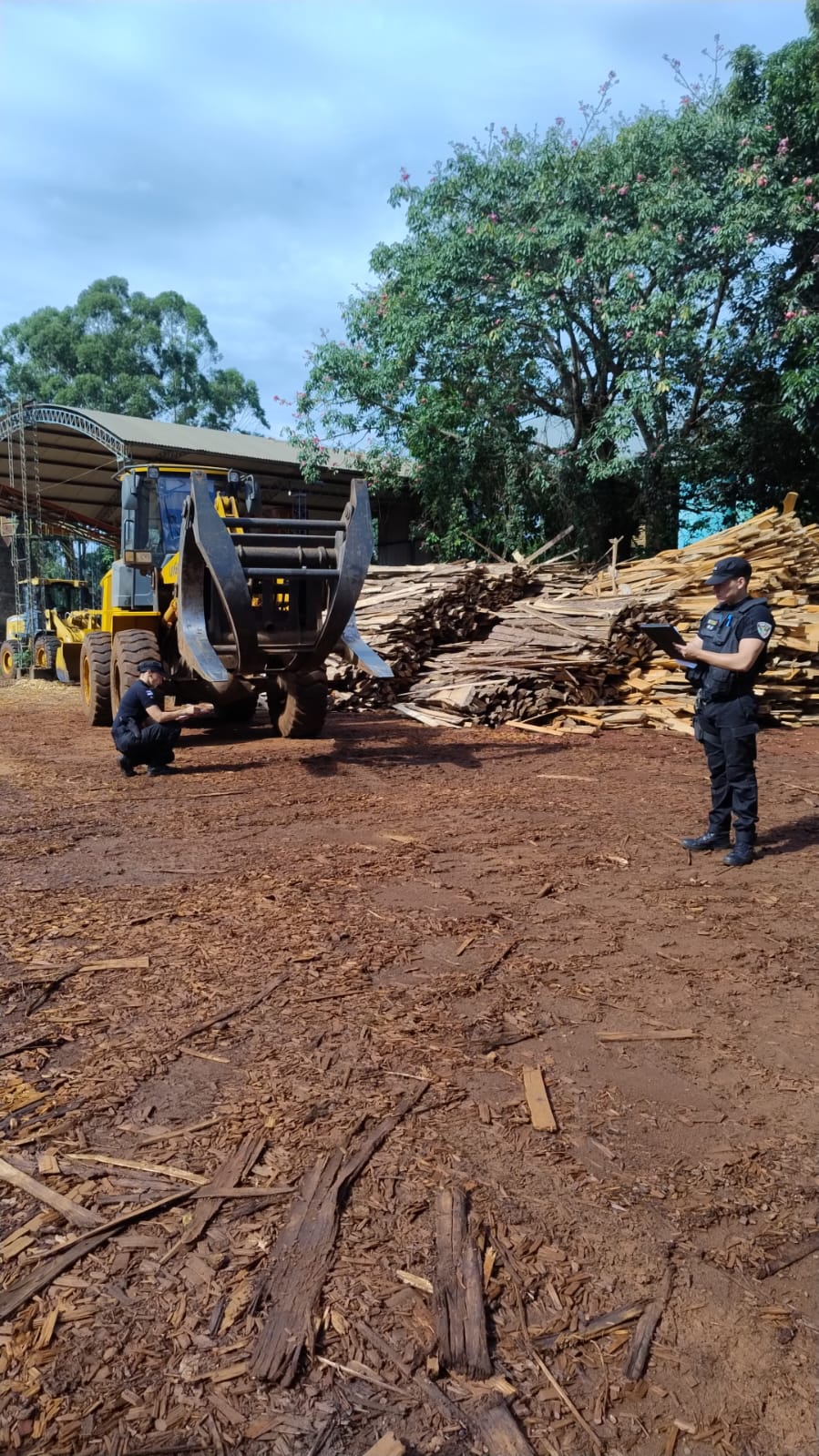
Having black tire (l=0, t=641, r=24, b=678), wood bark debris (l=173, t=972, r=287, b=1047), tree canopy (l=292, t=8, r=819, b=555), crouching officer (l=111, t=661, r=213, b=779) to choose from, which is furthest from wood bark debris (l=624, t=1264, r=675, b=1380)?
black tire (l=0, t=641, r=24, b=678)

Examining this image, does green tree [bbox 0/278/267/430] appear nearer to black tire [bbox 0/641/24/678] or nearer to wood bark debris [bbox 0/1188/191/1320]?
black tire [bbox 0/641/24/678]

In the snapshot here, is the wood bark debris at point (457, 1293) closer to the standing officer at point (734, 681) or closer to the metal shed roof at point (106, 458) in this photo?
the standing officer at point (734, 681)

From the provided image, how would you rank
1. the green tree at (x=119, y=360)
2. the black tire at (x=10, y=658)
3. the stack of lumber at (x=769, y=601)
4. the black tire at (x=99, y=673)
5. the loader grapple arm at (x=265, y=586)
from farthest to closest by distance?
the green tree at (x=119, y=360) → the black tire at (x=10, y=658) → the stack of lumber at (x=769, y=601) → the black tire at (x=99, y=673) → the loader grapple arm at (x=265, y=586)

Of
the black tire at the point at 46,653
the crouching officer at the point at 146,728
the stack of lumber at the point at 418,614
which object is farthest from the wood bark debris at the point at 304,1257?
the black tire at the point at 46,653

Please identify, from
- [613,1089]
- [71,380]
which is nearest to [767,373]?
[613,1089]

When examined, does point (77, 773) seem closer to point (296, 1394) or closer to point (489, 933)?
point (489, 933)

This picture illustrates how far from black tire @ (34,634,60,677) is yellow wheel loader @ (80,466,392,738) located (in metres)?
9.46

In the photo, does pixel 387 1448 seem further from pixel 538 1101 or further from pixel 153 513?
pixel 153 513

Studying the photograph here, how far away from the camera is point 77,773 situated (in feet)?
28.8

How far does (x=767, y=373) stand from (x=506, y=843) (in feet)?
43.9

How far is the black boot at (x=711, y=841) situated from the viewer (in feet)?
19.9

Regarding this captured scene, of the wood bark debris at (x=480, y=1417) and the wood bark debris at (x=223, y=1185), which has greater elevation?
the wood bark debris at (x=223, y=1185)

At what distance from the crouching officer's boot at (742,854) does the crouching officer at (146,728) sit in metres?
4.81

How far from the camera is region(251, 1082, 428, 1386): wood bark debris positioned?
206cm
